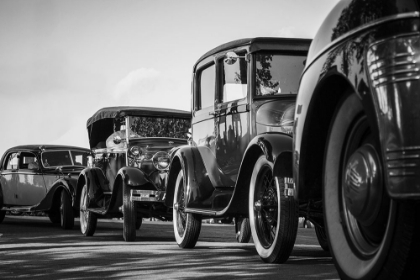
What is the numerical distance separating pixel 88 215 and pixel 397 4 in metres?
9.60

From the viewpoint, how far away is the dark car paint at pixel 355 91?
3.37 metres

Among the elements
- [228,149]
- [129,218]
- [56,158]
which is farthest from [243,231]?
[56,158]

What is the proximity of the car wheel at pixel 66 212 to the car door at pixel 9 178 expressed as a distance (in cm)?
275

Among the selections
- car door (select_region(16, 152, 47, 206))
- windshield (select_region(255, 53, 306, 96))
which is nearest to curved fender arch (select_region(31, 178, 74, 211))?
car door (select_region(16, 152, 47, 206))

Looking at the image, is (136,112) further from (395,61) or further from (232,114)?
(395,61)

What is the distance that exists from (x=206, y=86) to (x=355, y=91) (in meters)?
5.89

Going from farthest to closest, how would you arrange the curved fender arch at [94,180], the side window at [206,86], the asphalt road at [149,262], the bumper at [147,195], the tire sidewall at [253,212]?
the curved fender arch at [94,180], the bumper at [147,195], the side window at [206,86], the tire sidewall at [253,212], the asphalt road at [149,262]

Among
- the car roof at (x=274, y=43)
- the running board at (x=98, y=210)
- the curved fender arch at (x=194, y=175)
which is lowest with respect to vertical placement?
the running board at (x=98, y=210)

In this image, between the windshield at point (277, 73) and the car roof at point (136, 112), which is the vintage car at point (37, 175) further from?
the windshield at point (277, 73)

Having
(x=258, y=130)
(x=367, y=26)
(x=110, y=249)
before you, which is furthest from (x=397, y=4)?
(x=110, y=249)

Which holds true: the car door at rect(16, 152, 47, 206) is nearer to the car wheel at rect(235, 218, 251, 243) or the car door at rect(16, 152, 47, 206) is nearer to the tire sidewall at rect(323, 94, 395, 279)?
the car wheel at rect(235, 218, 251, 243)

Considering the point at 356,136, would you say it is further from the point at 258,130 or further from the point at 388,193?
the point at 258,130

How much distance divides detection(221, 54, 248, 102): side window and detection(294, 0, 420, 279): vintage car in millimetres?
3719

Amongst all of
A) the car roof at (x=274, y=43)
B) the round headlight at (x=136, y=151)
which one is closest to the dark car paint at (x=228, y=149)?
the car roof at (x=274, y=43)
